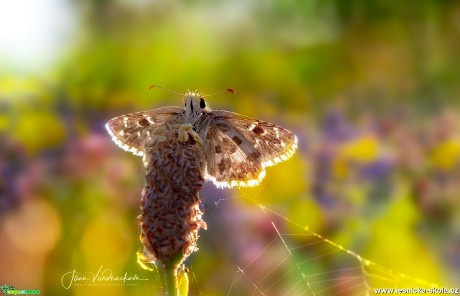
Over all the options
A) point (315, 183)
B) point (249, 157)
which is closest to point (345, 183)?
point (315, 183)

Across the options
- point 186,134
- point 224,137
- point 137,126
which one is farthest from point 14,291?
point 186,134

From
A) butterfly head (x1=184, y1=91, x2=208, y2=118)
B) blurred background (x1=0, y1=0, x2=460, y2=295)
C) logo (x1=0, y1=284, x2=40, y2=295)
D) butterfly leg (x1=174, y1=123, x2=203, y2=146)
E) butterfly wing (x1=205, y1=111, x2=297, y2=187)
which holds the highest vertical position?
butterfly leg (x1=174, y1=123, x2=203, y2=146)

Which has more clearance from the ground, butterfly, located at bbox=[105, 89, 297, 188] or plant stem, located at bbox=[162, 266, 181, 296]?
butterfly, located at bbox=[105, 89, 297, 188]

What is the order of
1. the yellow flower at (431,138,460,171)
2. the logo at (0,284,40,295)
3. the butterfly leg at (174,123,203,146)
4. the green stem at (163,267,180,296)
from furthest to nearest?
1. the yellow flower at (431,138,460,171)
2. the logo at (0,284,40,295)
3. the butterfly leg at (174,123,203,146)
4. the green stem at (163,267,180,296)

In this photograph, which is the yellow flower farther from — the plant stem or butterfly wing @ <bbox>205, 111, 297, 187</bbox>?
the plant stem

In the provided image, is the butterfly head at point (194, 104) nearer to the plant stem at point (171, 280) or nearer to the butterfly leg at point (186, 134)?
the butterfly leg at point (186, 134)

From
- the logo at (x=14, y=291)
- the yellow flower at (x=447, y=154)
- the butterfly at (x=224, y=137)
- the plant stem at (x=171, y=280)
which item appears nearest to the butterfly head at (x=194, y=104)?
the butterfly at (x=224, y=137)

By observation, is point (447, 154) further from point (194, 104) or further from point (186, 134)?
point (186, 134)

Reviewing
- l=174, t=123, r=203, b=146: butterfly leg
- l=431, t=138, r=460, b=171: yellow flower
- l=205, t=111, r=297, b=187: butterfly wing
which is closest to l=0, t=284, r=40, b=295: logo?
l=205, t=111, r=297, b=187: butterfly wing
